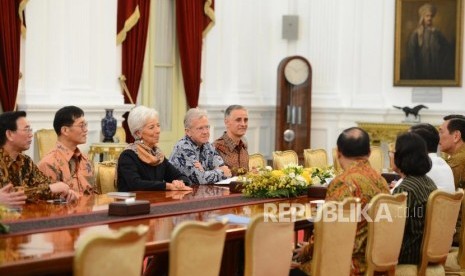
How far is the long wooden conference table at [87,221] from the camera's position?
12.6 ft

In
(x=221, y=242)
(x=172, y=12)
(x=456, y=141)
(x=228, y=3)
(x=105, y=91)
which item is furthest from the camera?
(x=228, y=3)

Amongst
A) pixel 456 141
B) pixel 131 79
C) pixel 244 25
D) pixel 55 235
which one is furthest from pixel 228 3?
pixel 55 235

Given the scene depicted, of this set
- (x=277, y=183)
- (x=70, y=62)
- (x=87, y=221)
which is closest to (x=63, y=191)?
(x=87, y=221)

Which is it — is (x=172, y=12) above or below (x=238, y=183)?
above

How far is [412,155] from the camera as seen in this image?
5.75 metres

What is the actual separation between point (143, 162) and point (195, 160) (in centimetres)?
70

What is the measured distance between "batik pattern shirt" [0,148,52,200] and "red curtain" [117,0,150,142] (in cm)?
534

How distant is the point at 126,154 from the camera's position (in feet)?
22.2

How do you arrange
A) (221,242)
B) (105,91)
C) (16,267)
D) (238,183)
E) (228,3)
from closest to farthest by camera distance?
(16,267), (221,242), (238,183), (105,91), (228,3)

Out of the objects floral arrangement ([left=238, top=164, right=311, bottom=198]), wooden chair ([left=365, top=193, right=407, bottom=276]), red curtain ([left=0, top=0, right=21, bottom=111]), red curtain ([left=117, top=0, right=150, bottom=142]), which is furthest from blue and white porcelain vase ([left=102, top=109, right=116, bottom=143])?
wooden chair ([left=365, top=193, right=407, bottom=276])

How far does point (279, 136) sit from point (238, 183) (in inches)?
289

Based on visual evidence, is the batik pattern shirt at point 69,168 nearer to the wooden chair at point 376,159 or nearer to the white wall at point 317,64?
the wooden chair at point 376,159

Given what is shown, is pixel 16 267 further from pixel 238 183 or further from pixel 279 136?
pixel 279 136

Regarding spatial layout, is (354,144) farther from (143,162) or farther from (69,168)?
(69,168)
